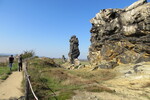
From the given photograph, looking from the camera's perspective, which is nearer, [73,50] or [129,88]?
[129,88]

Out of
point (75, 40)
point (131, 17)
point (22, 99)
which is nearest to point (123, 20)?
point (131, 17)

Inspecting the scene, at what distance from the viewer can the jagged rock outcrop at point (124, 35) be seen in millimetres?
35688

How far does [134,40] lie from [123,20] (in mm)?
6646

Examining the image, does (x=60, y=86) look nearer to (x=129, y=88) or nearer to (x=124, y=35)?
(x=129, y=88)

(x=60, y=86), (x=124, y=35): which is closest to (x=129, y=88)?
(x=60, y=86)

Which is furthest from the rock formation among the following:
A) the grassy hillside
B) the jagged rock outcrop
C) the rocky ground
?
the rocky ground

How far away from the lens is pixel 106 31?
45.6 metres

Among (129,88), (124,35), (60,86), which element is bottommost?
(129,88)

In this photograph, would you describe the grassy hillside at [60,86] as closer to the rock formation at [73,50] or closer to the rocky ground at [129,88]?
the rocky ground at [129,88]

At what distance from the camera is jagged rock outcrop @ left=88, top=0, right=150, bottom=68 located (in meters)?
35.7

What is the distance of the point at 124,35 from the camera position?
133 ft

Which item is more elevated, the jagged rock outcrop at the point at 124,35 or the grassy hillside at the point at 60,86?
the jagged rock outcrop at the point at 124,35

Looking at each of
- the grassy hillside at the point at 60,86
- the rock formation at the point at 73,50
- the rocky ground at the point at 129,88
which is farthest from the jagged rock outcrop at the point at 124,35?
the rock formation at the point at 73,50

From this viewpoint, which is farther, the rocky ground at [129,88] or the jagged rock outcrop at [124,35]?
the jagged rock outcrop at [124,35]
